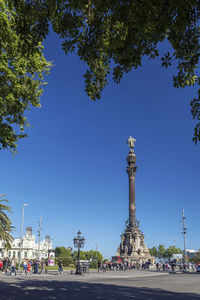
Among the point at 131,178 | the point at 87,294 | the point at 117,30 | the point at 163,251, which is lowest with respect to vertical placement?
the point at 163,251

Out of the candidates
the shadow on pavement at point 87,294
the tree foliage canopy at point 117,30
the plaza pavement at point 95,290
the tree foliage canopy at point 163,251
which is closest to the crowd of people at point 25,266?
the plaza pavement at point 95,290

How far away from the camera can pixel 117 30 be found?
6.57m

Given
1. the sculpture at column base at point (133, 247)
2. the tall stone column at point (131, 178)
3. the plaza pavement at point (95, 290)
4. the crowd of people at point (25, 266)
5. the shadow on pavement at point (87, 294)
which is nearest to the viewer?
the shadow on pavement at point (87, 294)

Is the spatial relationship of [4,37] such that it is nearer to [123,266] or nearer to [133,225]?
[123,266]

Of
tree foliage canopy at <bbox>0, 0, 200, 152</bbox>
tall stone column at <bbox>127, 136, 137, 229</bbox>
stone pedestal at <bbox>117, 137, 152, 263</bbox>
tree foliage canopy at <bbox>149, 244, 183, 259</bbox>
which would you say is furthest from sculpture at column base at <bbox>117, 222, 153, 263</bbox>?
tree foliage canopy at <bbox>149, 244, 183, 259</bbox>

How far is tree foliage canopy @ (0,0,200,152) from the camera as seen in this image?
5.76 metres

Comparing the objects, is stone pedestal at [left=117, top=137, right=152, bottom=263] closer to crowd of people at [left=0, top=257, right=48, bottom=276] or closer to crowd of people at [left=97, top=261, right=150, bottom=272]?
crowd of people at [left=97, top=261, right=150, bottom=272]

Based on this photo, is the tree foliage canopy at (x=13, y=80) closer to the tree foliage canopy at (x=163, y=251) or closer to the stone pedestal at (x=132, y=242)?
the stone pedestal at (x=132, y=242)

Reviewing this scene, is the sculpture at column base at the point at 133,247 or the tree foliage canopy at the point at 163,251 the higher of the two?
the sculpture at column base at the point at 133,247

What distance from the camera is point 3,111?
44.5ft

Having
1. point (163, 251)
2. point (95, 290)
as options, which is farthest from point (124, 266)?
point (163, 251)

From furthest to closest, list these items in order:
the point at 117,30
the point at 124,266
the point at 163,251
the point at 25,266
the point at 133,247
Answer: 1. the point at 163,251
2. the point at 133,247
3. the point at 124,266
4. the point at 25,266
5. the point at 117,30

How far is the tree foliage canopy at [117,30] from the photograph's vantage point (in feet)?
18.9

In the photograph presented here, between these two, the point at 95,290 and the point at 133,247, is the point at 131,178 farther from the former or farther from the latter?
the point at 95,290
